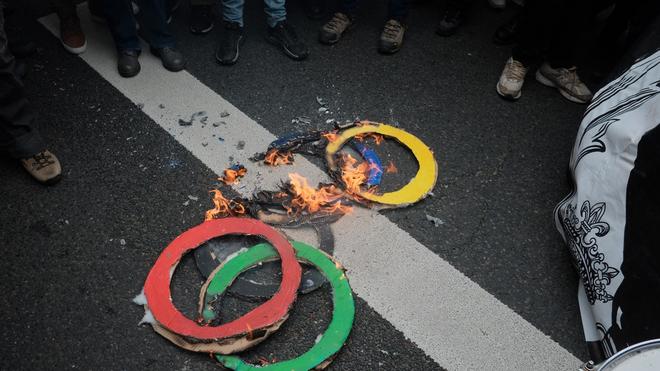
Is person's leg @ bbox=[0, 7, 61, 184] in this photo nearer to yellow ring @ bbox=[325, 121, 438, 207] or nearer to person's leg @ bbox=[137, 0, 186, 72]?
person's leg @ bbox=[137, 0, 186, 72]

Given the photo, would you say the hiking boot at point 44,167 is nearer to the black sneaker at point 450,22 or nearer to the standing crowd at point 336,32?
the standing crowd at point 336,32

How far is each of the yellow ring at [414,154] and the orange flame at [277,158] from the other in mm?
234

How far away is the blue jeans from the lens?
3576 millimetres

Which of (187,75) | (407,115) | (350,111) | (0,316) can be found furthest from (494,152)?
(0,316)

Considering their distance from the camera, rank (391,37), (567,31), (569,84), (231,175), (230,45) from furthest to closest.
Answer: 1. (391,37)
2. (230,45)
3. (569,84)
4. (567,31)
5. (231,175)

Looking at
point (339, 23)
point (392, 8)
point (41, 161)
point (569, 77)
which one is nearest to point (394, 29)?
point (392, 8)

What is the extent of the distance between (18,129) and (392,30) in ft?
8.91

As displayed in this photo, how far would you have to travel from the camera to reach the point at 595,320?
2195 millimetres

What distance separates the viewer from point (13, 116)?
252cm

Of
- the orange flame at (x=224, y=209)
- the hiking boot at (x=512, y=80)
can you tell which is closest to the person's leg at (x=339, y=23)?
the hiking boot at (x=512, y=80)

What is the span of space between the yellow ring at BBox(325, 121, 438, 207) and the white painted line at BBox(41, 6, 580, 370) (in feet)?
0.38

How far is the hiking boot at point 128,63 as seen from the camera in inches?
136

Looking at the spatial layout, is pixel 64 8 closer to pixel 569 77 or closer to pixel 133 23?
pixel 133 23

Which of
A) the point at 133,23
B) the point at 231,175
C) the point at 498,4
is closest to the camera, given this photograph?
the point at 231,175
